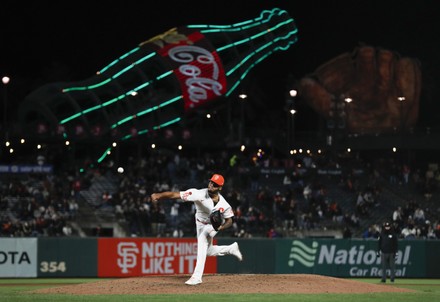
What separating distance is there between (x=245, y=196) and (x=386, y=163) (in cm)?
1254

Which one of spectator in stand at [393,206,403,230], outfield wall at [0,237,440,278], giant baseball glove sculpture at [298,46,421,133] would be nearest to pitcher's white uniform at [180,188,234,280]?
outfield wall at [0,237,440,278]

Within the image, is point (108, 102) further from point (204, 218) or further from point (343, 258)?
point (204, 218)

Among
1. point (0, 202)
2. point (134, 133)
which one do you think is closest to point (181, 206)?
point (0, 202)

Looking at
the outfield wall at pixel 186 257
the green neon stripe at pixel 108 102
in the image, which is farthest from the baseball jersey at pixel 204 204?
the green neon stripe at pixel 108 102

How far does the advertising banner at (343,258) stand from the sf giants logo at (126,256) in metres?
4.84

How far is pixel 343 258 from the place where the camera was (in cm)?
3197

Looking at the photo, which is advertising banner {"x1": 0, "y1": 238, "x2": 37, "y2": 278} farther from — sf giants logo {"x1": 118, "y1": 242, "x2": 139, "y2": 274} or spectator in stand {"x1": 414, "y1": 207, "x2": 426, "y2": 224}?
spectator in stand {"x1": 414, "y1": 207, "x2": 426, "y2": 224}

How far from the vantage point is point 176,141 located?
53.4 meters

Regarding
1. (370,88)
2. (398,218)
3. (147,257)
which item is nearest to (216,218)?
(147,257)

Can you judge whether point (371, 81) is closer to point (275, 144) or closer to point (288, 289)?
point (275, 144)

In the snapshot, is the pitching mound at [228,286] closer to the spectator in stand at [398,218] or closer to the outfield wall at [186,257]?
the outfield wall at [186,257]

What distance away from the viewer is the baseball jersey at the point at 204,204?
16969 mm

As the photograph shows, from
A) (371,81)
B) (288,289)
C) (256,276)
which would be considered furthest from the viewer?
(371,81)

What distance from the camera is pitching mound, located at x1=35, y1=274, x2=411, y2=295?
56.5ft
